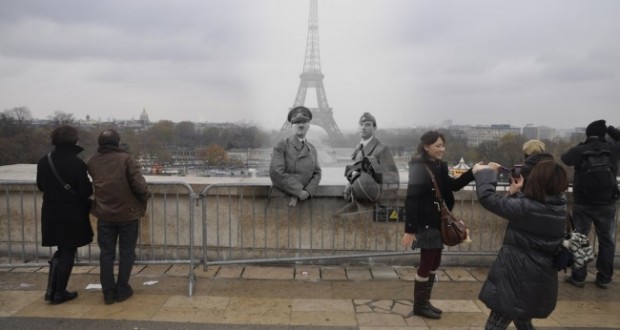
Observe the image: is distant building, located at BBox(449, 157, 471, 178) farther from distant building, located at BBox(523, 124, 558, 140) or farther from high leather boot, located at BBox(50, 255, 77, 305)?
high leather boot, located at BBox(50, 255, 77, 305)

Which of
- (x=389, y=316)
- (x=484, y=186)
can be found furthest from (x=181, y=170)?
(x=484, y=186)

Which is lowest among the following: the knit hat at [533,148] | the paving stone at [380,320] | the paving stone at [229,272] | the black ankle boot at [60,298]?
the paving stone at [380,320]

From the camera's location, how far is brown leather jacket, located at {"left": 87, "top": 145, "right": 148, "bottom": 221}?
481 cm

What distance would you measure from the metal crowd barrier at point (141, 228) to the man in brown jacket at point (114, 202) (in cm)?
106

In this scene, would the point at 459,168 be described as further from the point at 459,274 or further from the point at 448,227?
the point at 448,227

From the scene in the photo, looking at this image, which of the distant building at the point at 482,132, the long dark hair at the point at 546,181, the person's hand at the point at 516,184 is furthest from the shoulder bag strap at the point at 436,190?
the distant building at the point at 482,132

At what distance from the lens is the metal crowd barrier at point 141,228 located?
620cm

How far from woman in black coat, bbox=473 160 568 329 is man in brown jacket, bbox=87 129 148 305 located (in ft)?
11.1

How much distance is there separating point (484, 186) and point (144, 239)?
14.6 ft

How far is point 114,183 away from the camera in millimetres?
4816

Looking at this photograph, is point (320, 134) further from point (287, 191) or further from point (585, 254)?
point (585, 254)

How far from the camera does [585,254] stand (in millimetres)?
3336

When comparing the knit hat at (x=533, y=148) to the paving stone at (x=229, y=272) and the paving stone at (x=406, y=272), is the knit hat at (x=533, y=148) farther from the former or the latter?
the paving stone at (x=229, y=272)

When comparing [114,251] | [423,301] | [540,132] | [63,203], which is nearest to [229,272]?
[114,251]
